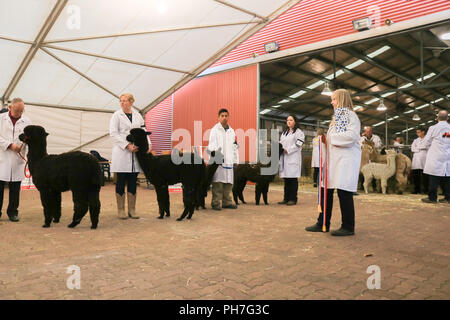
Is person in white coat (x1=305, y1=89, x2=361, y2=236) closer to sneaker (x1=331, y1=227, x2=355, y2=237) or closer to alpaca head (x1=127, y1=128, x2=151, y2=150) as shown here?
sneaker (x1=331, y1=227, x2=355, y2=237)

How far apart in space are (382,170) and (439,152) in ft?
6.91

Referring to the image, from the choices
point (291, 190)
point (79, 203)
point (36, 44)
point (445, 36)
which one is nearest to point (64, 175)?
point (79, 203)

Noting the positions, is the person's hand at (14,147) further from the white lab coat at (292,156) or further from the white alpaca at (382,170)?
the white alpaca at (382,170)

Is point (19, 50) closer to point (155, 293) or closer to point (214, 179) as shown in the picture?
point (214, 179)

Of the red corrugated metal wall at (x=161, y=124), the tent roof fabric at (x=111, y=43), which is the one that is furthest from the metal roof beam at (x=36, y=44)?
the red corrugated metal wall at (x=161, y=124)

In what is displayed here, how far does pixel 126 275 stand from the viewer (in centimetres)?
262

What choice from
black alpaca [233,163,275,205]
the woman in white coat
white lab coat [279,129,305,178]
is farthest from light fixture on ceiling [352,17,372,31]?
black alpaca [233,163,275,205]

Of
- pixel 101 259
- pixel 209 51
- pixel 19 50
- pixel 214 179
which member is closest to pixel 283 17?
pixel 209 51

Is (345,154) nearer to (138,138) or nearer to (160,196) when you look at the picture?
(160,196)

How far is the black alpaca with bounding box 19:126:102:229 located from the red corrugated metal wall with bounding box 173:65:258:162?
7957 millimetres

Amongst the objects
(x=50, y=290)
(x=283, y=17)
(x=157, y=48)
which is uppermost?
(x=283, y=17)

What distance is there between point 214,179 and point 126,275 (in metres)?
4.12

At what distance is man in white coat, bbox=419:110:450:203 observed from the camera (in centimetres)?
759

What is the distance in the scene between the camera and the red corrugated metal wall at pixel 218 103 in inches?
484
